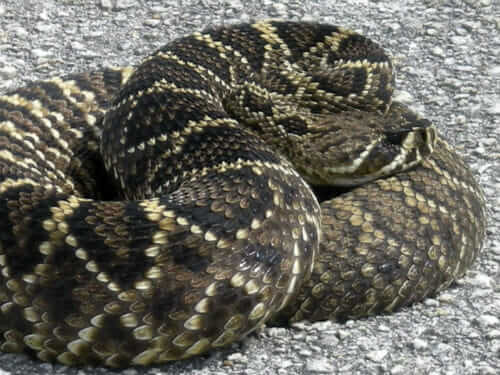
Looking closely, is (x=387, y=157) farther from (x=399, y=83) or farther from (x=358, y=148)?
(x=399, y=83)

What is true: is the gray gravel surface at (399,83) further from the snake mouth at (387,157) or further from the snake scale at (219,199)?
the snake mouth at (387,157)

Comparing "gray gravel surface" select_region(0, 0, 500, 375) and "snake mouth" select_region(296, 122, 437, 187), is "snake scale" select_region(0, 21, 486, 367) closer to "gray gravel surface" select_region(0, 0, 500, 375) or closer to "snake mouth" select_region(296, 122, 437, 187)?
"snake mouth" select_region(296, 122, 437, 187)

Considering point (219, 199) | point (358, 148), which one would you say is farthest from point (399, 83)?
point (219, 199)

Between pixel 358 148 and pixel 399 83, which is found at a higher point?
pixel 358 148

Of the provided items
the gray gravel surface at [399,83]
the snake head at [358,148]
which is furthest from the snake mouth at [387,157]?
the gray gravel surface at [399,83]

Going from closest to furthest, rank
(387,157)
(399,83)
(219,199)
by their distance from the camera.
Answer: (219,199)
(387,157)
(399,83)

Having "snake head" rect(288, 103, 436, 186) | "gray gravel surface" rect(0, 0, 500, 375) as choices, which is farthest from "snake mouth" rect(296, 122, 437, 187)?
"gray gravel surface" rect(0, 0, 500, 375)
